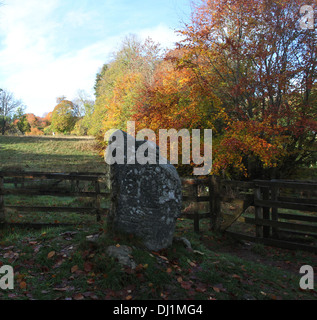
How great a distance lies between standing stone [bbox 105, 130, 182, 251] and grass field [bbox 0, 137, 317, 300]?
22 centimetres

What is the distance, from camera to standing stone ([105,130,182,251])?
5.16 m

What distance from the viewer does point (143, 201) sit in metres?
5.15

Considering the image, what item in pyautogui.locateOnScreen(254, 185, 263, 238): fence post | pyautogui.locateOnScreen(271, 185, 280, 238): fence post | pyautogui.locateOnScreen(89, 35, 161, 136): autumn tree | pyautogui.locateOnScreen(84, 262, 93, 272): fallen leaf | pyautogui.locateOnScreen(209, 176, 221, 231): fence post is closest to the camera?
pyautogui.locateOnScreen(84, 262, 93, 272): fallen leaf

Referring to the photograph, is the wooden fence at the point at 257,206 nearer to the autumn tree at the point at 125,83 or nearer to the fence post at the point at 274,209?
the fence post at the point at 274,209

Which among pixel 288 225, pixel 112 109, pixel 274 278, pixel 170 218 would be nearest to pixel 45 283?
pixel 170 218

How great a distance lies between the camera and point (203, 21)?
13.3 metres

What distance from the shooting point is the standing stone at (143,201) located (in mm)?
5164

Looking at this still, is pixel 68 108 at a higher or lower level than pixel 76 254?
higher

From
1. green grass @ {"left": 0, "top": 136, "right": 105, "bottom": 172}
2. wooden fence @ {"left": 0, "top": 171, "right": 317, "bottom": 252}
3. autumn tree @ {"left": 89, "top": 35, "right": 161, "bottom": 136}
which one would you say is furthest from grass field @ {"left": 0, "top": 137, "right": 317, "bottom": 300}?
green grass @ {"left": 0, "top": 136, "right": 105, "bottom": 172}

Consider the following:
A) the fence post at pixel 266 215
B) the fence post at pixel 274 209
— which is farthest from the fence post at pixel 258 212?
the fence post at pixel 274 209

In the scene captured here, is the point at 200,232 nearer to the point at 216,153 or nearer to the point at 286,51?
the point at 216,153

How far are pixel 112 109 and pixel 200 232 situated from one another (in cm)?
1952

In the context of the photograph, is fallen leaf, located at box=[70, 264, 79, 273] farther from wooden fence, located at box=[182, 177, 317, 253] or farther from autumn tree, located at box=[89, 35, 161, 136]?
autumn tree, located at box=[89, 35, 161, 136]

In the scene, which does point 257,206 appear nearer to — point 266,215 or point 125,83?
point 266,215
